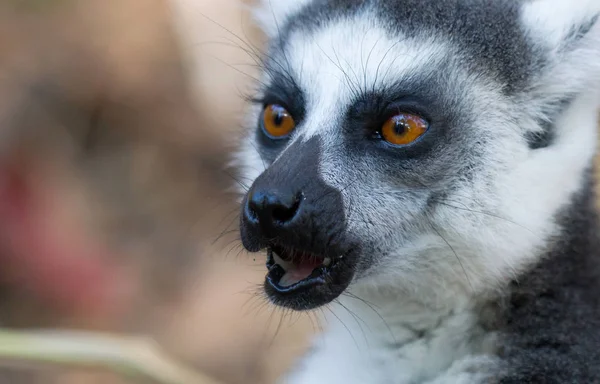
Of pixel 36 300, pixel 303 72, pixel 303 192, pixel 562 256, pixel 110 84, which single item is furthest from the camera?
pixel 110 84

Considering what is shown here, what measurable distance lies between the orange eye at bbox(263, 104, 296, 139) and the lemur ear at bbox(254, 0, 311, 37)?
53cm

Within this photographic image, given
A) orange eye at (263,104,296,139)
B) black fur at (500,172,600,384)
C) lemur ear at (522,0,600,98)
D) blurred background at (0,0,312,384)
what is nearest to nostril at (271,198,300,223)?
orange eye at (263,104,296,139)

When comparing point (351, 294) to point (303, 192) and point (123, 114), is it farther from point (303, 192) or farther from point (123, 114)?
point (123, 114)

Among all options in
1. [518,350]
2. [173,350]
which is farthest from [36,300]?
[518,350]

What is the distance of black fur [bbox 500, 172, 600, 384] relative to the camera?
223 cm

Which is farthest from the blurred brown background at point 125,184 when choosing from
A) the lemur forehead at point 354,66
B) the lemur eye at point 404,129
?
the lemur eye at point 404,129

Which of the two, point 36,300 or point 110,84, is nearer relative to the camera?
point 36,300

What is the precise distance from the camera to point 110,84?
6.03 meters

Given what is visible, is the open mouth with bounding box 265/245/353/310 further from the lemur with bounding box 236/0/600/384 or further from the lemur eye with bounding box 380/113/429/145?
the lemur eye with bounding box 380/113/429/145

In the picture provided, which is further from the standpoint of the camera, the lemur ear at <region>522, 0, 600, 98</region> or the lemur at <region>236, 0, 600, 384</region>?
the lemur ear at <region>522, 0, 600, 98</region>

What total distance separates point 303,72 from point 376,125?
397 mm

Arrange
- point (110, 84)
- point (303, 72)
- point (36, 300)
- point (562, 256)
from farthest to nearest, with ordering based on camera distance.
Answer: point (110, 84), point (36, 300), point (303, 72), point (562, 256)

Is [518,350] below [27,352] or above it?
below

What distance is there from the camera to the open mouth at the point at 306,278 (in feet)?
7.44
